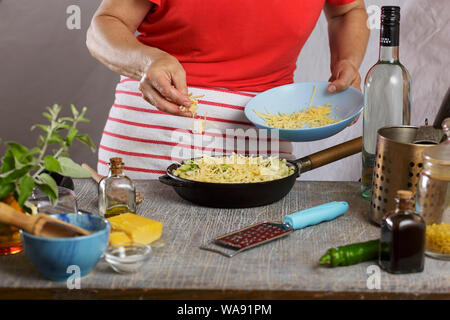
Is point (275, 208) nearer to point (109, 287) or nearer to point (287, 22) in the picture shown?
point (109, 287)

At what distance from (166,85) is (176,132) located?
0.48 m

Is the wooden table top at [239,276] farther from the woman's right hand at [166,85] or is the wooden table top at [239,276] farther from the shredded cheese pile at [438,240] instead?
the woman's right hand at [166,85]

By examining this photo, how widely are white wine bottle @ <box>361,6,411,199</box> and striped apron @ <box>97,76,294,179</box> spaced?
52 centimetres

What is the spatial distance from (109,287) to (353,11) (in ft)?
5.16

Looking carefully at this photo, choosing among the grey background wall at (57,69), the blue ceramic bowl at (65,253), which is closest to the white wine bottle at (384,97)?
the blue ceramic bowl at (65,253)

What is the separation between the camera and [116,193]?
1.31 m

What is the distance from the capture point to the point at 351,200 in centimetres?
148

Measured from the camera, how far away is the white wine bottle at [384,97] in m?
1.40

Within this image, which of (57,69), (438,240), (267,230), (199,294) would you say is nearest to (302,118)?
(267,230)

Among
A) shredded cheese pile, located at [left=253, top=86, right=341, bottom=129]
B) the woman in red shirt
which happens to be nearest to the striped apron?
the woman in red shirt


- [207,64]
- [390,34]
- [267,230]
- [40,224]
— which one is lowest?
[267,230]

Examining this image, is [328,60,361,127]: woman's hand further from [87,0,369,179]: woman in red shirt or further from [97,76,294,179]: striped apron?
[97,76,294,179]: striped apron

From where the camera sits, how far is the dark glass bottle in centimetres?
100

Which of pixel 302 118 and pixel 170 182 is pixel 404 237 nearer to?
pixel 170 182
